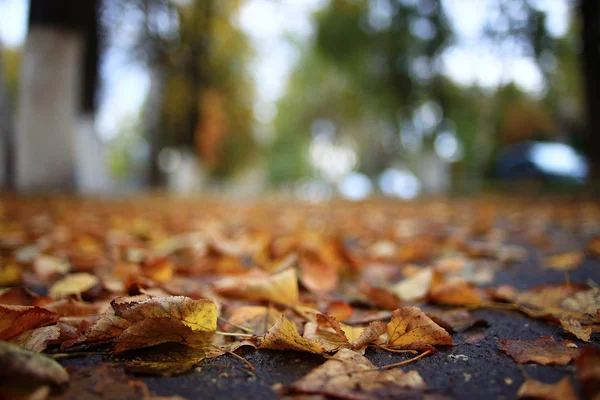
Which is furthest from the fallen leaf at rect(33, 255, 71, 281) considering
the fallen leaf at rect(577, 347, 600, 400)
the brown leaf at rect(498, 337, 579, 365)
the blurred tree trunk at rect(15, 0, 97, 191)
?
the blurred tree trunk at rect(15, 0, 97, 191)

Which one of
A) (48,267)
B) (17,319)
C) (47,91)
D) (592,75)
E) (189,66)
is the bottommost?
(48,267)

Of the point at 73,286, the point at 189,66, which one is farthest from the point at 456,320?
the point at 189,66

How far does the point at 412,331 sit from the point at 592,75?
26.2ft

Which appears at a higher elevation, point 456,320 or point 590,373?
point 590,373

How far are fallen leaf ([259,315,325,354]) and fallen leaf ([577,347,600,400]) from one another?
47 centimetres

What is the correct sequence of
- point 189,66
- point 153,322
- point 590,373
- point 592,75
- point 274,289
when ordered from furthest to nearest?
point 189,66 < point 592,75 < point 274,289 < point 153,322 < point 590,373

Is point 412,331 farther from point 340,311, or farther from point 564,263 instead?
point 564,263

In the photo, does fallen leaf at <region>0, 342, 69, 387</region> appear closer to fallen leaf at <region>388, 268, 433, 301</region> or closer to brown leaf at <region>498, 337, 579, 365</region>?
brown leaf at <region>498, 337, 579, 365</region>

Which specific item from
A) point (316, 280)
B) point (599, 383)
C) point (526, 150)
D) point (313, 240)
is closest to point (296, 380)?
point (599, 383)

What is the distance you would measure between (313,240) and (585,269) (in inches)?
49.4

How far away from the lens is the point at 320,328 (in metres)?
1.01

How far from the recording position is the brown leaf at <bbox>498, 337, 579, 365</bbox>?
84 cm

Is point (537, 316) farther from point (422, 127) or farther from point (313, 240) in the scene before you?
point (422, 127)

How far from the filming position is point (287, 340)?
0.90 meters
